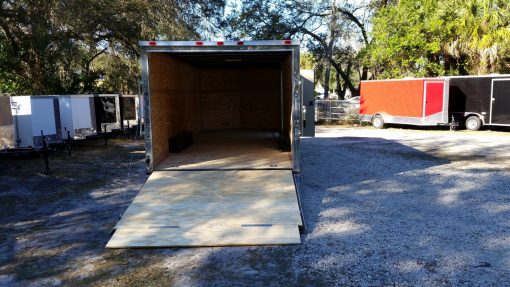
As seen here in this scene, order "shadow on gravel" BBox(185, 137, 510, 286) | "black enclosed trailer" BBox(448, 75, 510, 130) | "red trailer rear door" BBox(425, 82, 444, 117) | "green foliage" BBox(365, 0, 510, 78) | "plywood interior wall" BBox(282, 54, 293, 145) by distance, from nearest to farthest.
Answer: "shadow on gravel" BBox(185, 137, 510, 286) → "plywood interior wall" BBox(282, 54, 293, 145) → "black enclosed trailer" BBox(448, 75, 510, 130) → "red trailer rear door" BBox(425, 82, 444, 117) → "green foliage" BBox(365, 0, 510, 78)

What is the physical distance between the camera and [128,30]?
1961 cm

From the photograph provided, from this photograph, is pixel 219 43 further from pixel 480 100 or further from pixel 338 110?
pixel 338 110

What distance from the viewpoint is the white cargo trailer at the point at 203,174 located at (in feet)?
19.3

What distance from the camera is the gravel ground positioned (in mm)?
4711

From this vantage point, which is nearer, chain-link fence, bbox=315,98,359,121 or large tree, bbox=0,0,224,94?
large tree, bbox=0,0,224,94

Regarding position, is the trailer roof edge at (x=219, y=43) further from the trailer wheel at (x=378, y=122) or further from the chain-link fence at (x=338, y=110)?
the chain-link fence at (x=338, y=110)

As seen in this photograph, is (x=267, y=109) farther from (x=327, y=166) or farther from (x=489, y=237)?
(x=489, y=237)

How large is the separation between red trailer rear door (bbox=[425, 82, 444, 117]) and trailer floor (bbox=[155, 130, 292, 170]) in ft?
32.6

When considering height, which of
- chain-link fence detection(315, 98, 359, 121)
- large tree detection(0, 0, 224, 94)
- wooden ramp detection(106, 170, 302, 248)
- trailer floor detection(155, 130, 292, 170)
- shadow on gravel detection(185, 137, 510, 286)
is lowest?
shadow on gravel detection(185, 137, 510, 286)

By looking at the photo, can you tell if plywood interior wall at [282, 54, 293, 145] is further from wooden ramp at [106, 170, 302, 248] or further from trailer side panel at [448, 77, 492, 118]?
trailer side panel at [448, 77, 492, 118]

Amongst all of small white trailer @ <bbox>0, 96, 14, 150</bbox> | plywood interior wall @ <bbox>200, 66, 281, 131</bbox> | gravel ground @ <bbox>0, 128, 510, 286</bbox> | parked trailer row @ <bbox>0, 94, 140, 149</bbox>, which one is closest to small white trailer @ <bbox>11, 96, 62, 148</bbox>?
parked trailer row @ <bbox>0, 94, 140, 149</bbox>

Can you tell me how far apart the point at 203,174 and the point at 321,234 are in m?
2.73

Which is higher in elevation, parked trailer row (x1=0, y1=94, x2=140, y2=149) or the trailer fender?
parked trailer row (x1=0, y1=94, x2=140, y2=149)

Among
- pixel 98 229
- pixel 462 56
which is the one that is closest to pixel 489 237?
pixel 98 229
